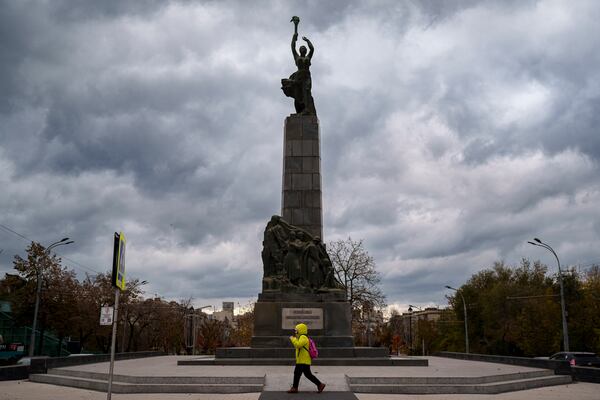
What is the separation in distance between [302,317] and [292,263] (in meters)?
1.98

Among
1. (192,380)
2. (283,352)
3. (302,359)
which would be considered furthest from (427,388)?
(283,352)

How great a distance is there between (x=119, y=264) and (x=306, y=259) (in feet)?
40.7

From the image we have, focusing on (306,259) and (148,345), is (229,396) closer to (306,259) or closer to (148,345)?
(306,259)

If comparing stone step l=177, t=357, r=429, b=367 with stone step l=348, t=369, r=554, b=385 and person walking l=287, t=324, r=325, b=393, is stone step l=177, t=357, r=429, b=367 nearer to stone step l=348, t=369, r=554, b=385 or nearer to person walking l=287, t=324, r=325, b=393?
stone step l=348, t=369, r=554, b=385

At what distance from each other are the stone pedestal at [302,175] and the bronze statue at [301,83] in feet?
2.34

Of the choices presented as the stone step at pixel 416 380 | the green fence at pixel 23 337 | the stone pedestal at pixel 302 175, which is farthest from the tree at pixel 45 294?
the stone step at pixel 416 380

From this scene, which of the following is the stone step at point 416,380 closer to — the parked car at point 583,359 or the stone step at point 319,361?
the stone step at point 319,361

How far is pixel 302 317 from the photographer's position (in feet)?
64.6

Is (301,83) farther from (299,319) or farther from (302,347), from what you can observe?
(302,347)

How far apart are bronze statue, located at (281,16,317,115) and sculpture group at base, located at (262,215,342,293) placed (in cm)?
568

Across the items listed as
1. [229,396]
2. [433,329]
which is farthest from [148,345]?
[229,396]

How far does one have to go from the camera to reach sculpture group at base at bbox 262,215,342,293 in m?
20.3

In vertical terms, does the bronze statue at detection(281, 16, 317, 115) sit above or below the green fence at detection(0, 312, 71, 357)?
above

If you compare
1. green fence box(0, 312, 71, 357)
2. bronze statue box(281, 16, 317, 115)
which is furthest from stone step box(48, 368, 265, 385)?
green fence box(0, 312, 71, 357)
